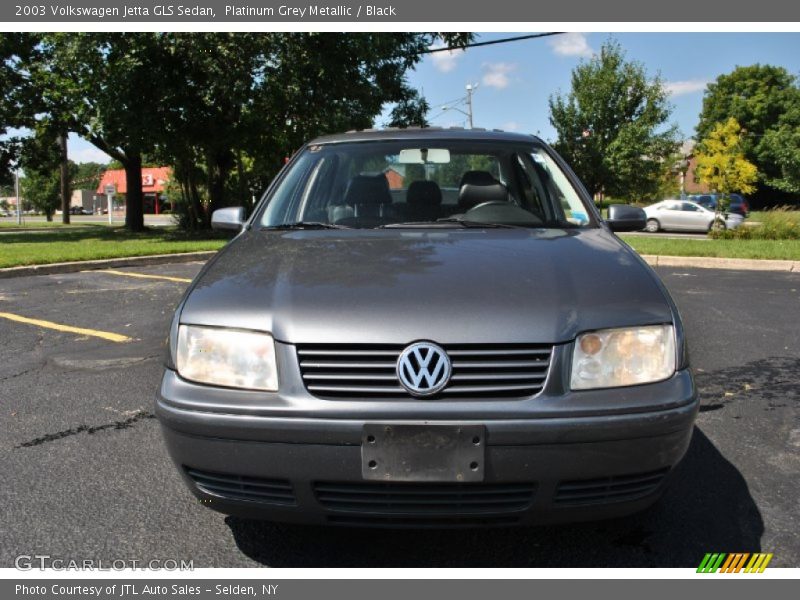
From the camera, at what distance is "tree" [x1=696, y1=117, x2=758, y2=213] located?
17859 mm

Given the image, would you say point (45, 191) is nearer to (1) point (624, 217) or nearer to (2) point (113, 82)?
(2) point (113, 82)

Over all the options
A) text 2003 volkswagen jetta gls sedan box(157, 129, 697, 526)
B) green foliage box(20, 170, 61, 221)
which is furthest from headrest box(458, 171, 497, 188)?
green foliage box(20, 170, 61, 221)

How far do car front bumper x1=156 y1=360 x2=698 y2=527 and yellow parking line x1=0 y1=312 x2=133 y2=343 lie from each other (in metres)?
3.90

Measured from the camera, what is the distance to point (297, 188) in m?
3.55

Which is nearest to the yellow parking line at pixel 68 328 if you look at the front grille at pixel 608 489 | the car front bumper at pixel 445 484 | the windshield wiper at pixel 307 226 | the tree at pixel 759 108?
the windshield wiper at pixel 307 226

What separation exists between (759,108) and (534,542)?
5787cm

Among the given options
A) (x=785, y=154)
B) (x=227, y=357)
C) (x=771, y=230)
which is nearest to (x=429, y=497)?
(x=227, y=357)

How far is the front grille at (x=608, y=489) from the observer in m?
2.02

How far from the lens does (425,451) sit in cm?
193

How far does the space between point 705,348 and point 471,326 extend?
156 inches

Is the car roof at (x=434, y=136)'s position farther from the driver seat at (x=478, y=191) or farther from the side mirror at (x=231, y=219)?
the side mirror at (x=231, y=219)

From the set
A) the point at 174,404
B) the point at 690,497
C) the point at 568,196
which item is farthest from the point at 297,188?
the point at 690,497

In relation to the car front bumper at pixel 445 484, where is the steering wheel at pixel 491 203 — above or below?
above
